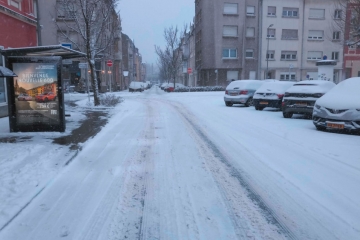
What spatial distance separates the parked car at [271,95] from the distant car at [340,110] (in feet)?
16.5

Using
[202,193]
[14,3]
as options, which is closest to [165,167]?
[202,193]

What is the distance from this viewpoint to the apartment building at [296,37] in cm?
4231

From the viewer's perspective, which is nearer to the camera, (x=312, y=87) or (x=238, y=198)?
(x=238, y=198)

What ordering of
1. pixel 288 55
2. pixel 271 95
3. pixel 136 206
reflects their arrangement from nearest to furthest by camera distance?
pixel 136 206, pixel 271 95, pixel 288 55

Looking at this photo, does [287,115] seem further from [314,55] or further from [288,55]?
[314,55]

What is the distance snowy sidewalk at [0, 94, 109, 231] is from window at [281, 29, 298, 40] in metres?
38.2

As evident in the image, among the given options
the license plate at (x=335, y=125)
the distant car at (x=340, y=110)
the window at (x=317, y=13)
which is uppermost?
the window at (x=317, y=13)

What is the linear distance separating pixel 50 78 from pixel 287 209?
7.37m

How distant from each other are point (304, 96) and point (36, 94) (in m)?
9.26

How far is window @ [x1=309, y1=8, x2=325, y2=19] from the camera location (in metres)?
42.9

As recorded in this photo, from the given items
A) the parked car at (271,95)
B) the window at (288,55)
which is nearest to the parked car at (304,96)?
the parked car at (271,95)

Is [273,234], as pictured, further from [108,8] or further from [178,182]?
[108,8]

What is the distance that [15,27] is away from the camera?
44.9 feet

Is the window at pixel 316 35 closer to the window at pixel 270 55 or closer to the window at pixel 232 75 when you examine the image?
the window at pixel 270 55
